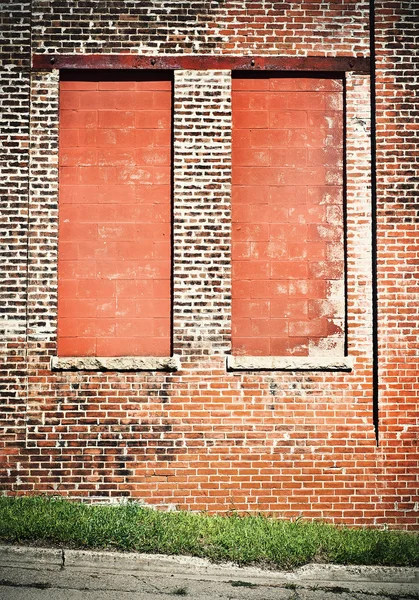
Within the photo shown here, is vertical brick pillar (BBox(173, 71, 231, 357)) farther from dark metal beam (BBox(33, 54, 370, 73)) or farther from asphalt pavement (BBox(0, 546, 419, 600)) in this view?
asphalt pavement (BBox(0, 546, 419, 600))

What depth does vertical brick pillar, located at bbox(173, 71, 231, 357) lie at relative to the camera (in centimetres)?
793

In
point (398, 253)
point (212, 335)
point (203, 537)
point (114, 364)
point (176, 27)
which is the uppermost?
point (176, 27)

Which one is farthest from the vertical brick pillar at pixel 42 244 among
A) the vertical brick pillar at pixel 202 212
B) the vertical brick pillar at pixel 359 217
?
the vertical brick pillar at pixel 359 217

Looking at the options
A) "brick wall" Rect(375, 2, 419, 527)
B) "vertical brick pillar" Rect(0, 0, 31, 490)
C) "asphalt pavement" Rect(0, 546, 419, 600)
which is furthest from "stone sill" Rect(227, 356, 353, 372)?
"vertical brick pillar" Rect(0, 0, 31, 490)

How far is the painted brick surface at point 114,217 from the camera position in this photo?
804 centimetres

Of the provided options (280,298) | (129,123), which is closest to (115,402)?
(280,298)

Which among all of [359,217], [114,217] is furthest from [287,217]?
[114,217]

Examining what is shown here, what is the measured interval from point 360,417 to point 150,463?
2.46 m

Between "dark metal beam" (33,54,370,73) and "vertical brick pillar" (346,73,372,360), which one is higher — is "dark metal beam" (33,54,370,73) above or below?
above

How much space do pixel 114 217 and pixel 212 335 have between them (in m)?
1.83

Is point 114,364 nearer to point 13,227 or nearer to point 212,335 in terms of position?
point 212,335

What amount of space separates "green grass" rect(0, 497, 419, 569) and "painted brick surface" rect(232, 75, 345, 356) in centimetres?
211

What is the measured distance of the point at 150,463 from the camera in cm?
776

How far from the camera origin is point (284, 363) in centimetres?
784
